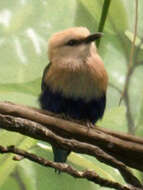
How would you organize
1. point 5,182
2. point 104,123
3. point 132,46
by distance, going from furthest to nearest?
1. point 132,46
2. point 104,123
3. point 5,182

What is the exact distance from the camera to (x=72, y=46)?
1.37 m

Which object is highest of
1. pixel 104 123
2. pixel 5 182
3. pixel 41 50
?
pixel 41 50

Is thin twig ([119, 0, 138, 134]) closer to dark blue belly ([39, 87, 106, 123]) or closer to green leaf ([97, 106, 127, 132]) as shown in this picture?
green leaf ([97, 106, 127, 132])

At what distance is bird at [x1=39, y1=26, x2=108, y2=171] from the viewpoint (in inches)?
50.4

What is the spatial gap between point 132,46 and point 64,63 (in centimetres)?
51

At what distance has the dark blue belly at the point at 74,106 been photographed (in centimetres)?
128

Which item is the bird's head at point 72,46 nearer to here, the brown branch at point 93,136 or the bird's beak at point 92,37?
the bird's beak at point 92,37

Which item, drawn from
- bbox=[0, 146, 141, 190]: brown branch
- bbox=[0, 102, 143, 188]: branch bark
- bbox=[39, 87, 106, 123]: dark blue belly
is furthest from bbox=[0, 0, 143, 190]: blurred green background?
bbox=[0, 146, 141, 190]: brown branch

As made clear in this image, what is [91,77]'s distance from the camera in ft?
4.26

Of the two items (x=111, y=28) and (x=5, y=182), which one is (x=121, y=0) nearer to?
(x=111, y=28)

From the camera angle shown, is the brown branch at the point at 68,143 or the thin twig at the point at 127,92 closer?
the brown branch at the point at 68,143

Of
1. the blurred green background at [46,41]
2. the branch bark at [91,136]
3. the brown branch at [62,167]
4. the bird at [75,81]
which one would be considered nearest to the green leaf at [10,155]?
the blurred green background at [46,41]

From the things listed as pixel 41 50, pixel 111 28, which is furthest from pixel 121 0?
pixel 41 50

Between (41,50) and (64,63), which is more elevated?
(64,63)
